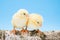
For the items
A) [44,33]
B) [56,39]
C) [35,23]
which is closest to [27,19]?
[35,23]

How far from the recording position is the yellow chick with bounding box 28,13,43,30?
8.16m

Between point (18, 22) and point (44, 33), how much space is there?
120 centimetres

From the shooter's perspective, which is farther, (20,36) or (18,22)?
(18,22)

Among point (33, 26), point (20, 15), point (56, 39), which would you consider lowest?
point (56, 39)

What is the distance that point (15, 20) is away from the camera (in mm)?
8375

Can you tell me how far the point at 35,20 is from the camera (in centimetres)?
828

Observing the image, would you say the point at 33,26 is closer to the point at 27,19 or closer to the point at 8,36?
Answer: the point at 27,19

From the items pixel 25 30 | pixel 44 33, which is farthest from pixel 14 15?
pixel 44 33

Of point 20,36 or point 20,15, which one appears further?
point 20,15

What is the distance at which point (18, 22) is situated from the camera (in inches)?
328

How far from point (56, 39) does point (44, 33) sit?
58 cm

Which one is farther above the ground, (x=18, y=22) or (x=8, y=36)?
(x=18, y=22)

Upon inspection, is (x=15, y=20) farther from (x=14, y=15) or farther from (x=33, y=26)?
(x=33, y=26)

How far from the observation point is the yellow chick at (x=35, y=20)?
816 centimetres
